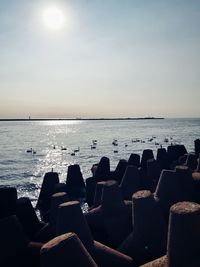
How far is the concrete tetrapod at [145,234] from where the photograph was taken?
6.86 m

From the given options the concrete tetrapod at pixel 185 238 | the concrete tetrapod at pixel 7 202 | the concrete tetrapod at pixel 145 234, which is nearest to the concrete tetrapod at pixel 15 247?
the concrete tetrapod at pixel 145 234

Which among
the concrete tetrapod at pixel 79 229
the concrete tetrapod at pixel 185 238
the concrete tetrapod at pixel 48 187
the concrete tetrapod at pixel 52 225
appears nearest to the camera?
the concrete tetrapod at pixel 185 238

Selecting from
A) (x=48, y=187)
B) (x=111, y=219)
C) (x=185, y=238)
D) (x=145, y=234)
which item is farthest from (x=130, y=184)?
(x=185, y=238)

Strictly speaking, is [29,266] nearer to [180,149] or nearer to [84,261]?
[84,261]

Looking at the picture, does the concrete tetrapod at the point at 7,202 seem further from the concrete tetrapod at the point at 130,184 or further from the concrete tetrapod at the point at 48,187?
the concrete tetrapod at the point at 48,187

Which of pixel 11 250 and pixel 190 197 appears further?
pixel 190 197

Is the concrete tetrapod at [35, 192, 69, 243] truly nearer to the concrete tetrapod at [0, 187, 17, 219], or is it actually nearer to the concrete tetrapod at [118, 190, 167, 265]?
the concrete tetrapod at [0, 187, 17, 219]

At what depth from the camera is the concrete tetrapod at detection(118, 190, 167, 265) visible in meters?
6.86

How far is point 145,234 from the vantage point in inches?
274

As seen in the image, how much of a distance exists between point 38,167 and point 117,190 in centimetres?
3375

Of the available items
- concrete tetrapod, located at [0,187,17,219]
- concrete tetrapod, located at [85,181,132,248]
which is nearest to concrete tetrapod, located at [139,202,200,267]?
concrete tetrapod, located at [85,181,132,248]

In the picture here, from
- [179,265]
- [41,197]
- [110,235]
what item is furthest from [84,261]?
[41,197]

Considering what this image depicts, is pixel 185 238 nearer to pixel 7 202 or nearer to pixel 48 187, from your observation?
pixel 7 202

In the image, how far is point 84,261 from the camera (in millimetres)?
4727
